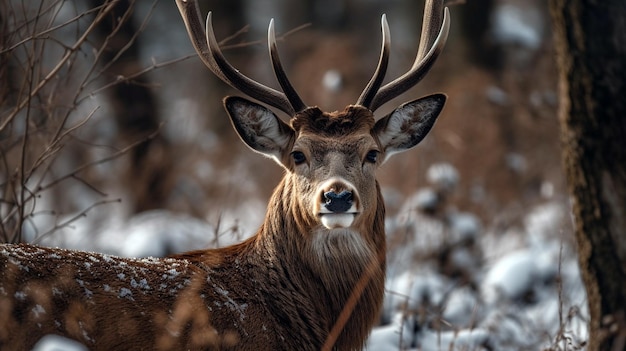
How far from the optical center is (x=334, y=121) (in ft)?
19.7

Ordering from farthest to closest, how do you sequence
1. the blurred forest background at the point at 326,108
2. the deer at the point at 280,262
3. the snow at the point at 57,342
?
the blurred forest background at the point at 326,108, the deer at the point at 280,262, the snow at the point at 57,342

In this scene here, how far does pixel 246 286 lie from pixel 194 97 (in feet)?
41.3

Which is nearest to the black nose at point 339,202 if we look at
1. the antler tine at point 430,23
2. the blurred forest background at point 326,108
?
the antler tine at point 430,23

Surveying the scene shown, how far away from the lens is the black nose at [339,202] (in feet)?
17.8

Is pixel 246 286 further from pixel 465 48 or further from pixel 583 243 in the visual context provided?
pixel 465 48

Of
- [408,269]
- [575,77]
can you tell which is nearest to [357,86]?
[408,269]

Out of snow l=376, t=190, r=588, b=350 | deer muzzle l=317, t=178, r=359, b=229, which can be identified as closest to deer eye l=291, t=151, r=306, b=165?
deer muzzle l=317, t=178, r=359, b=229

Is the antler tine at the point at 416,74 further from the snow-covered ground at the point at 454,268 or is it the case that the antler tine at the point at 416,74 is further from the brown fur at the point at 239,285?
the snow-covered ground at the point at 454,268

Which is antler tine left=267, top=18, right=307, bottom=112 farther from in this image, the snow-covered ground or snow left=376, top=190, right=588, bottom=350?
snow left=376, top=190, right=588, bottom=350

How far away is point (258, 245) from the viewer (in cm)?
595

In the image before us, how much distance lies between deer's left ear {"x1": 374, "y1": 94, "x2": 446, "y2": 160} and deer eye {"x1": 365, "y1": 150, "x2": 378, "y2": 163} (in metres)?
0.24

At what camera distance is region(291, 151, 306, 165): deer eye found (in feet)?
19.6

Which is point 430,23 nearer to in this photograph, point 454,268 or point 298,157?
point 298,157

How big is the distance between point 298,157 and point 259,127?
0.35 metres
